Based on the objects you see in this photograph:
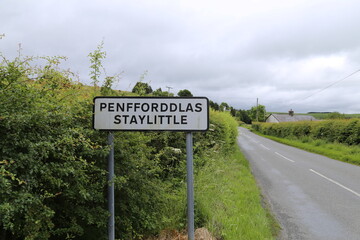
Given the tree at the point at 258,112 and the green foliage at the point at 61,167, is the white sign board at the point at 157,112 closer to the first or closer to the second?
the green foliage at the point at 61,167

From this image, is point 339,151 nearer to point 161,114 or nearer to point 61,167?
point 161,114

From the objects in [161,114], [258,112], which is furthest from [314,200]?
[258,112]

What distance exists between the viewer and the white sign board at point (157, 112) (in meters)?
2.98

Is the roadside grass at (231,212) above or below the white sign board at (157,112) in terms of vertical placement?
below

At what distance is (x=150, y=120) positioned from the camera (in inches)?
118

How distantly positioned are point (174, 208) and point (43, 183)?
7.61ft

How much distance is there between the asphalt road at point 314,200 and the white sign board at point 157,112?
Result: 2.92 metres

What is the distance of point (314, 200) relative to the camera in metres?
6.94

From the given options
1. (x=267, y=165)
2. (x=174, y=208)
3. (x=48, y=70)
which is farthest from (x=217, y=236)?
(x=267, y=165)

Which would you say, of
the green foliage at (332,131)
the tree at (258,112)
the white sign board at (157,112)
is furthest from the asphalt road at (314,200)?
the tree at (258,112)

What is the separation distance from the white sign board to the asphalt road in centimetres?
292

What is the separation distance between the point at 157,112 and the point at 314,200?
5740 mm

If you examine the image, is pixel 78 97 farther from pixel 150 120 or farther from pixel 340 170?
pixel 340 170

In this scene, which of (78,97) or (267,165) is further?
(267,165)
